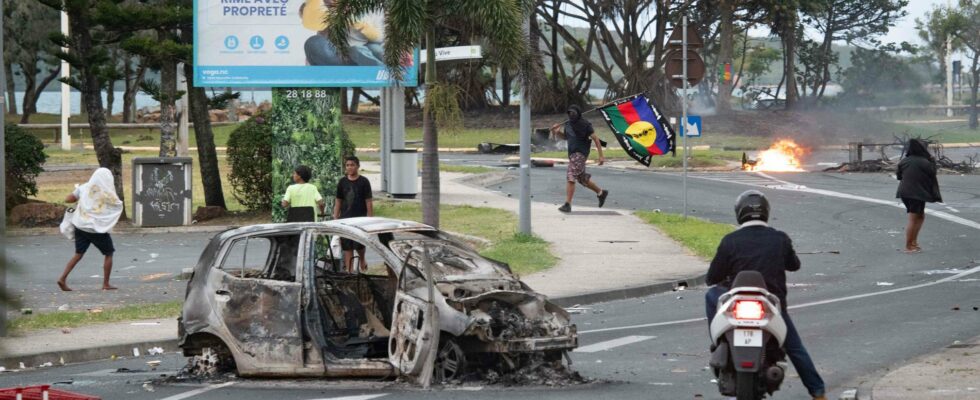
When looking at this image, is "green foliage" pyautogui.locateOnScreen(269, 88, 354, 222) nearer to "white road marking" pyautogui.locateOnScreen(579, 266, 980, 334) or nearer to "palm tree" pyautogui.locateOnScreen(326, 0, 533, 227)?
"palm tree" pyautogui.locateOnScreen(326, 0, 533, 227)

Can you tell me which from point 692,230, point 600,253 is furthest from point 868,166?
point 600,253

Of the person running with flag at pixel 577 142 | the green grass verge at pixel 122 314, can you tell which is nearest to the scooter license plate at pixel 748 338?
the green grass verge at pixel 122 314

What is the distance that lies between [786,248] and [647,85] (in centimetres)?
5413

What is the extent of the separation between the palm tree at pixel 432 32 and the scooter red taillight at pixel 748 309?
420 inches

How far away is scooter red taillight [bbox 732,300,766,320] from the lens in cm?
756

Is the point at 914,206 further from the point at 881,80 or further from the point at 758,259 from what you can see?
the point at 881,80

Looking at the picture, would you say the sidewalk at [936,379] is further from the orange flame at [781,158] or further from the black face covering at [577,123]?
the orange flame at [781,158]

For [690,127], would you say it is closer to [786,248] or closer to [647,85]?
[786,248]

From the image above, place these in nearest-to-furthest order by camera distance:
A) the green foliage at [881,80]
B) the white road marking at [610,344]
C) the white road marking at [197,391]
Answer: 1. the white road marking at [197,391]
2. the white road marking at [610,344]
3. the green foliage at [881,80]

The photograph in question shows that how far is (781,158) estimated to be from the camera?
41.8 metres

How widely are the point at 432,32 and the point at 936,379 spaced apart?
10.3m

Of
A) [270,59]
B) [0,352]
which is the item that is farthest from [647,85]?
[0,352]

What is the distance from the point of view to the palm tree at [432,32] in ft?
58.5

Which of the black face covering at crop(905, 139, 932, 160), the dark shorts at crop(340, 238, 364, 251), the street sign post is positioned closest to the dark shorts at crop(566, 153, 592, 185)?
the street sign post
